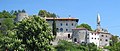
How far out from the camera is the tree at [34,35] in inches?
1996

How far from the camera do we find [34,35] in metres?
51.1

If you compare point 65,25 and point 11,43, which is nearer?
point 11,43

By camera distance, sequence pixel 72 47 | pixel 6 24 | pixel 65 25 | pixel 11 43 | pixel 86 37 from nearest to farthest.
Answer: pixel 11 43
pixel 72 47
pixel 86 37
pixel 6 24
pixel 65 25

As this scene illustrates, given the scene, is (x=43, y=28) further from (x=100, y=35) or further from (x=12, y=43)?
(x=100, y=35)

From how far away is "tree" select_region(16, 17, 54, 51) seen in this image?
50688mm

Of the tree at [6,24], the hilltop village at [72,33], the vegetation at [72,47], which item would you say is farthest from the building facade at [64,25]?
the tree at [6,24]

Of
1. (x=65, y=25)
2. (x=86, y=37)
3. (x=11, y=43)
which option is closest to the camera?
(x=11, y=43)

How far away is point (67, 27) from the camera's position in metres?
105

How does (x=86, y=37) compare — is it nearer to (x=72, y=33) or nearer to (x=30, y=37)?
(x=72, y=33)

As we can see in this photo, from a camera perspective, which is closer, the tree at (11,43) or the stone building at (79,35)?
the tree at (11,43)

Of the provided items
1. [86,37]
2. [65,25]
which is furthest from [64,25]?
[86,37]

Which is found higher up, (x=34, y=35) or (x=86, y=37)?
(x=86, y=37)

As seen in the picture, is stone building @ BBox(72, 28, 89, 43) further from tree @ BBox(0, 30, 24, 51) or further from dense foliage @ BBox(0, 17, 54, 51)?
tree @ BBox(0, 30, 24, 51)

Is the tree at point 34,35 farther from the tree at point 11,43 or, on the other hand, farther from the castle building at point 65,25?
the castle building at point 65,25
